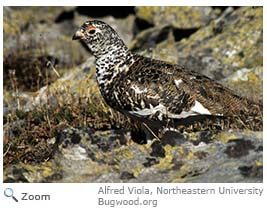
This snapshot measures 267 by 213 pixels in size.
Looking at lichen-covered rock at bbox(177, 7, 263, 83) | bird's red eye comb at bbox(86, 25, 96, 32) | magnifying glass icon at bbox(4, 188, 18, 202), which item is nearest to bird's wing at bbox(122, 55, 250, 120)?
bird's red eye comb at bbox(86, 25, 96, 32)

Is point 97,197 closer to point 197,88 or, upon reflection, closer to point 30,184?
point 30,184

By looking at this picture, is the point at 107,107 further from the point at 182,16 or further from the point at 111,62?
the point at 182,16

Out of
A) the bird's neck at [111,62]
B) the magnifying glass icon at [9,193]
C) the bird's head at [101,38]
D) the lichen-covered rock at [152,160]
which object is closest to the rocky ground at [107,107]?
the lichen-covered rock at [152,160]

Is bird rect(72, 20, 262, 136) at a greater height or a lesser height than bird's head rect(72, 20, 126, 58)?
lesser

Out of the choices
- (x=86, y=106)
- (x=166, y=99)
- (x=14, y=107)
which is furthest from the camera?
(x=14, y=107)

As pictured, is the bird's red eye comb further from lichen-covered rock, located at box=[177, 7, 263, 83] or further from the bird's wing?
lichen-covered rock, located at box=[177, 7, 263, 83]

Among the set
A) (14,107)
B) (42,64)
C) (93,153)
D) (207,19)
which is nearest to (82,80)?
(14,107)

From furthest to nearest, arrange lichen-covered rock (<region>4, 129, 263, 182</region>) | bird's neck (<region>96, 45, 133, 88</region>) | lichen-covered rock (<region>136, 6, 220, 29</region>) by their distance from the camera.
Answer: lichen-covered rock (<region>136, 6, 220, 29</region>) → bird's neck (<region>96, 45, 133, 88</region>) → lichen-covered rock (<region>4, 129, 263, 182</region>)
